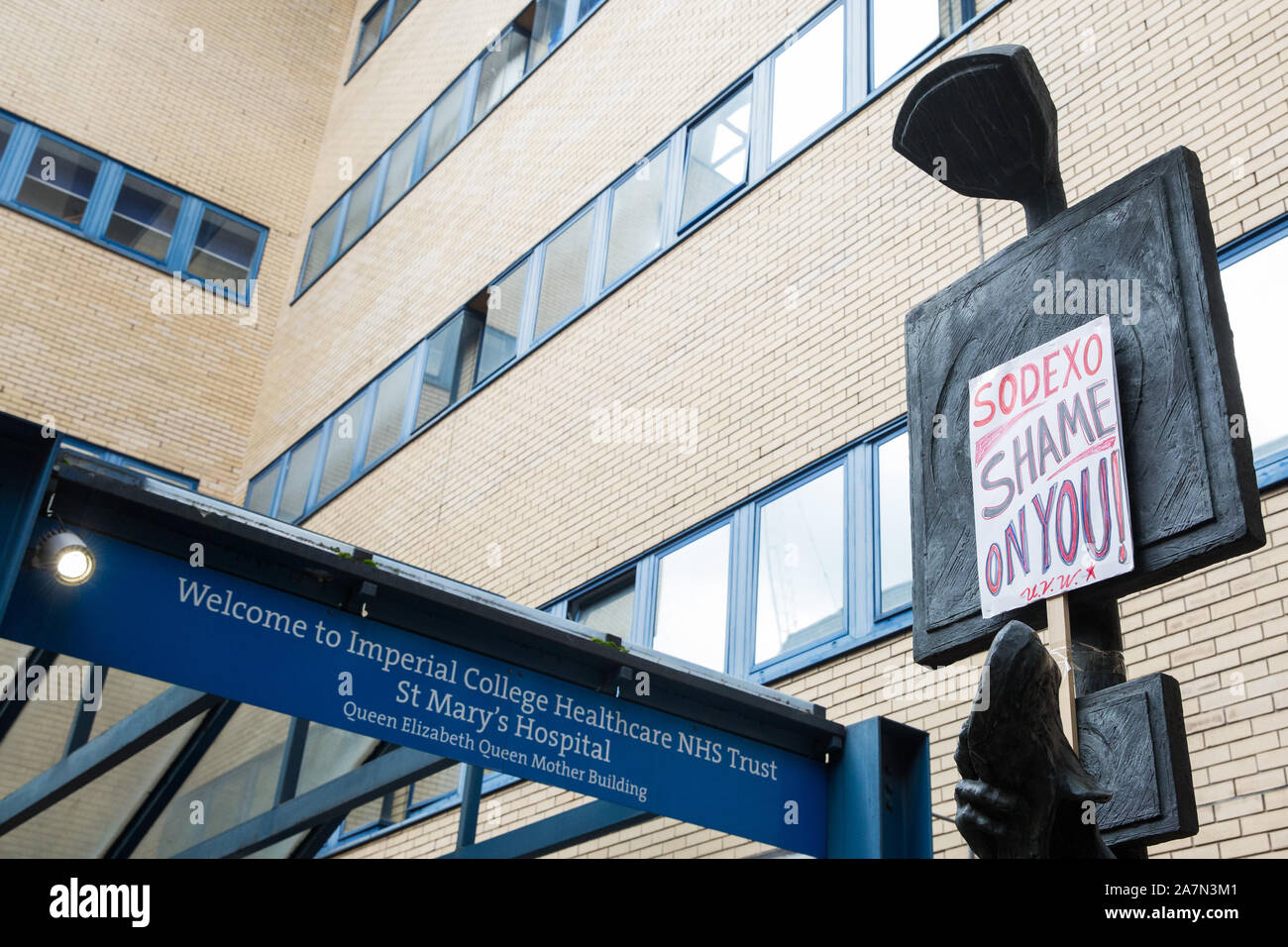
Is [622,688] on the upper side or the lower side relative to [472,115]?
lower

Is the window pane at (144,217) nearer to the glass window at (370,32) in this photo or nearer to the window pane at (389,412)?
the glass window at (370,32)

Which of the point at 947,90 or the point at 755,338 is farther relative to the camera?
the point at 755,338

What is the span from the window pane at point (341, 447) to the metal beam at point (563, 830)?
9.72 metres

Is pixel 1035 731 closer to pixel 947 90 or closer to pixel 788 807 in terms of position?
pixel 947 90

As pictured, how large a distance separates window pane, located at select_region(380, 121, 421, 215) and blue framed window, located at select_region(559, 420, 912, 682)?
961 centimetres

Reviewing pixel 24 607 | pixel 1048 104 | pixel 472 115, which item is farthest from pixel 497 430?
pixel 1048 104

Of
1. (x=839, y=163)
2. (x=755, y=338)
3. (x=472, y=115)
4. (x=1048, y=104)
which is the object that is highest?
(x=472, y=115)

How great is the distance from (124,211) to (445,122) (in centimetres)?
497

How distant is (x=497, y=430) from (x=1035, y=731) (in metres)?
10.8

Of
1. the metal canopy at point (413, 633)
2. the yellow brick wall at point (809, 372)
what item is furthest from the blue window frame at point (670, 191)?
the metal canopy at point (413, 633)

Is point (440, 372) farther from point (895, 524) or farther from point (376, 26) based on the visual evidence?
point (376, 26)

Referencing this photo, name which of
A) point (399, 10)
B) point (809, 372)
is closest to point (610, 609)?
point (809, 372)

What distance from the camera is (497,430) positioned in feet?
45.3
